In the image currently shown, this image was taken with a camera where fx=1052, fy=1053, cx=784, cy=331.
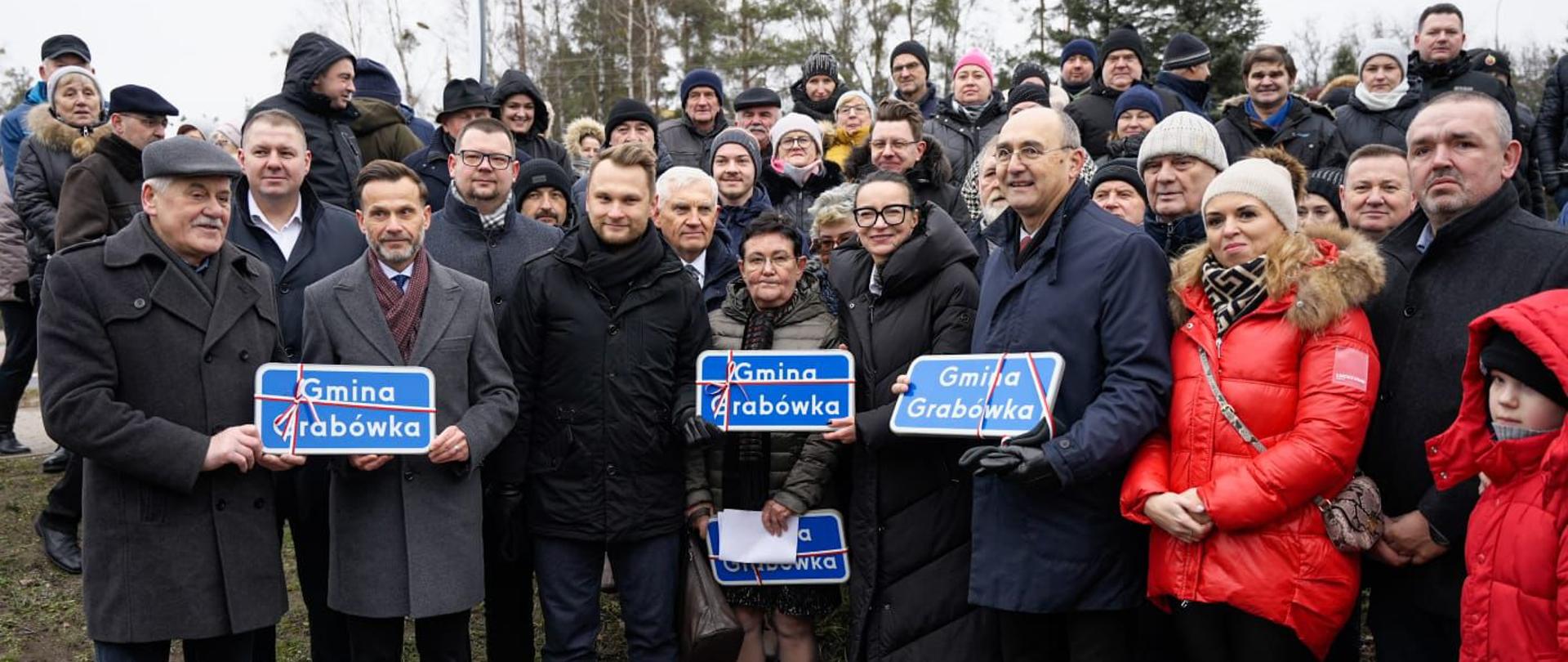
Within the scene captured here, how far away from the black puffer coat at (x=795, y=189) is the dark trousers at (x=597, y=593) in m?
3.15

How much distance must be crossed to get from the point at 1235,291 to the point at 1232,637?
1097 mm

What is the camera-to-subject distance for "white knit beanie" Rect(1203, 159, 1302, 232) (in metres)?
3.49

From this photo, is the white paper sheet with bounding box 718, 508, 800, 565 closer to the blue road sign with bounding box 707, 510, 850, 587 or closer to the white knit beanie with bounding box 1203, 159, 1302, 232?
the blue road sign with bounding box 707, 510, 850, 587

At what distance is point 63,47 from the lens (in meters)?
7.95

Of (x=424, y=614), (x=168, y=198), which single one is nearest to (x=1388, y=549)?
(x=424, y=614)

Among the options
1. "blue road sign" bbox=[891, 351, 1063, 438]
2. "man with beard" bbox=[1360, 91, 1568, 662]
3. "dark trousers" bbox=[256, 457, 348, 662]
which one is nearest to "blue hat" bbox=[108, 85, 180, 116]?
"dark trousers" bbox=[256, 457, 348, 662]

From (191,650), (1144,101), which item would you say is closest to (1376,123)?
(1144,101)

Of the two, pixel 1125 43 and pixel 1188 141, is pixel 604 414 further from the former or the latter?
pixel 1125 43

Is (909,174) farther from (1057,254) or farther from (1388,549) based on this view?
(1388,549)

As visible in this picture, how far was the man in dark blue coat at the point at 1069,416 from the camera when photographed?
3.47 m

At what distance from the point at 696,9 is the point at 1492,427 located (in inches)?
1261

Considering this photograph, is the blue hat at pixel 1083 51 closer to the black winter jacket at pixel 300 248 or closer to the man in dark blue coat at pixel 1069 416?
the man in dark blue coat at pixel 1069 416

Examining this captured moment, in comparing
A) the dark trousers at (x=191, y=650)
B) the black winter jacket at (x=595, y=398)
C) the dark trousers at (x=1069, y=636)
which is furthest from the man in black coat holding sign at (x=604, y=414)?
the dark trousers at (x=1069, y=636)

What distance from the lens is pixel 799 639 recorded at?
4.76 meters
